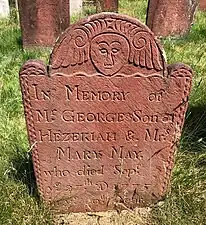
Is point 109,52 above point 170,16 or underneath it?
above

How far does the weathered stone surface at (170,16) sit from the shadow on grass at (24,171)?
12.9ft

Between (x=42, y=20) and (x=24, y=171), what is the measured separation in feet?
10.6

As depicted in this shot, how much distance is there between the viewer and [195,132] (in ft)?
10.3

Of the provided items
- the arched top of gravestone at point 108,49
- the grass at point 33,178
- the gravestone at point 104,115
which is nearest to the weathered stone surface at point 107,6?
the grass at point 33,178

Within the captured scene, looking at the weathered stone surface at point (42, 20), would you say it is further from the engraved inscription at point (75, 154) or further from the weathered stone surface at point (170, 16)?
the engraved inscription at point (75, 154)

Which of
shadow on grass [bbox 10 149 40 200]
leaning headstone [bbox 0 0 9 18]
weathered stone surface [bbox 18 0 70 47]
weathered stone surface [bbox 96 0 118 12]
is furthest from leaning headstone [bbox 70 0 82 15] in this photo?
shadow on grass [bbox 10 149 40 200]

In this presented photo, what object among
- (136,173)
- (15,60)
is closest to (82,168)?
(136,173)

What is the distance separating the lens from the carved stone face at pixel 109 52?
2049mm

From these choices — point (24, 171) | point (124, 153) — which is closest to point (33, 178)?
point (24, 171)

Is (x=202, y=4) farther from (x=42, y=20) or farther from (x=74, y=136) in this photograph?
(x=74, y=136)

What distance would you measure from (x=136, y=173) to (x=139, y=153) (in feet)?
0.55

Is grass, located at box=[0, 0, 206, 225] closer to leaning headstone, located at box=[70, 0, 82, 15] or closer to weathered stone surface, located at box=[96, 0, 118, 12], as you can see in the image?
weathered stone surface, located at box=[96, 0, 118, 12]

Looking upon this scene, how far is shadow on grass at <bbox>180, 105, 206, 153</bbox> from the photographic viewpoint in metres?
3.01

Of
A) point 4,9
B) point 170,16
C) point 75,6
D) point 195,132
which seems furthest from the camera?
point 75,6
